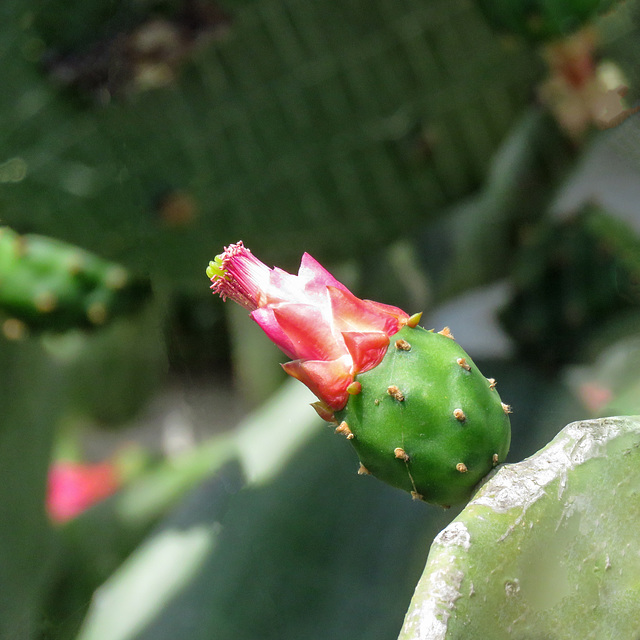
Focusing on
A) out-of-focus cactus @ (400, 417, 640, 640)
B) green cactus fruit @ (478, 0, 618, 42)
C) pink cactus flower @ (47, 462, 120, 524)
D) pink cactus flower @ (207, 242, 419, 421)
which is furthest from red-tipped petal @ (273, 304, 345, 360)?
pink cactus flower @ (47, 462, 120, 524)

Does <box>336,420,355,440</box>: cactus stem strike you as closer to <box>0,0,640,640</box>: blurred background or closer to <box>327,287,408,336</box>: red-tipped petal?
<box>327,287,408,336</box>: red-tipped petal

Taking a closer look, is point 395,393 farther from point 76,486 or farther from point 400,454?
point 76,486

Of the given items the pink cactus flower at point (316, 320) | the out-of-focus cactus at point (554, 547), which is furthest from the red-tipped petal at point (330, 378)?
the out-of-focus cactus at point (554, 547)

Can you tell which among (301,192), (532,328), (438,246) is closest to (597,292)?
(532,328)

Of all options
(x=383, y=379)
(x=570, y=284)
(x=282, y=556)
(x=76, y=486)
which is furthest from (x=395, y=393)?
(x=76, y=486)

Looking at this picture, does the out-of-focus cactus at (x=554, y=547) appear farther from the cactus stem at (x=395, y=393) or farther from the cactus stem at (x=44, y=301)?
the cactus stem at (x=44, y=301)

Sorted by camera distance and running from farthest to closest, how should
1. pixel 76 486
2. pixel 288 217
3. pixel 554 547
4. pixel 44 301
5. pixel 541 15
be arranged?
pixel 76 486
pixel 288 217
pixel 44 301
pixel 541 15
pixel 554 547

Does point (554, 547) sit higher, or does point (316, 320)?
point (316, 320)
